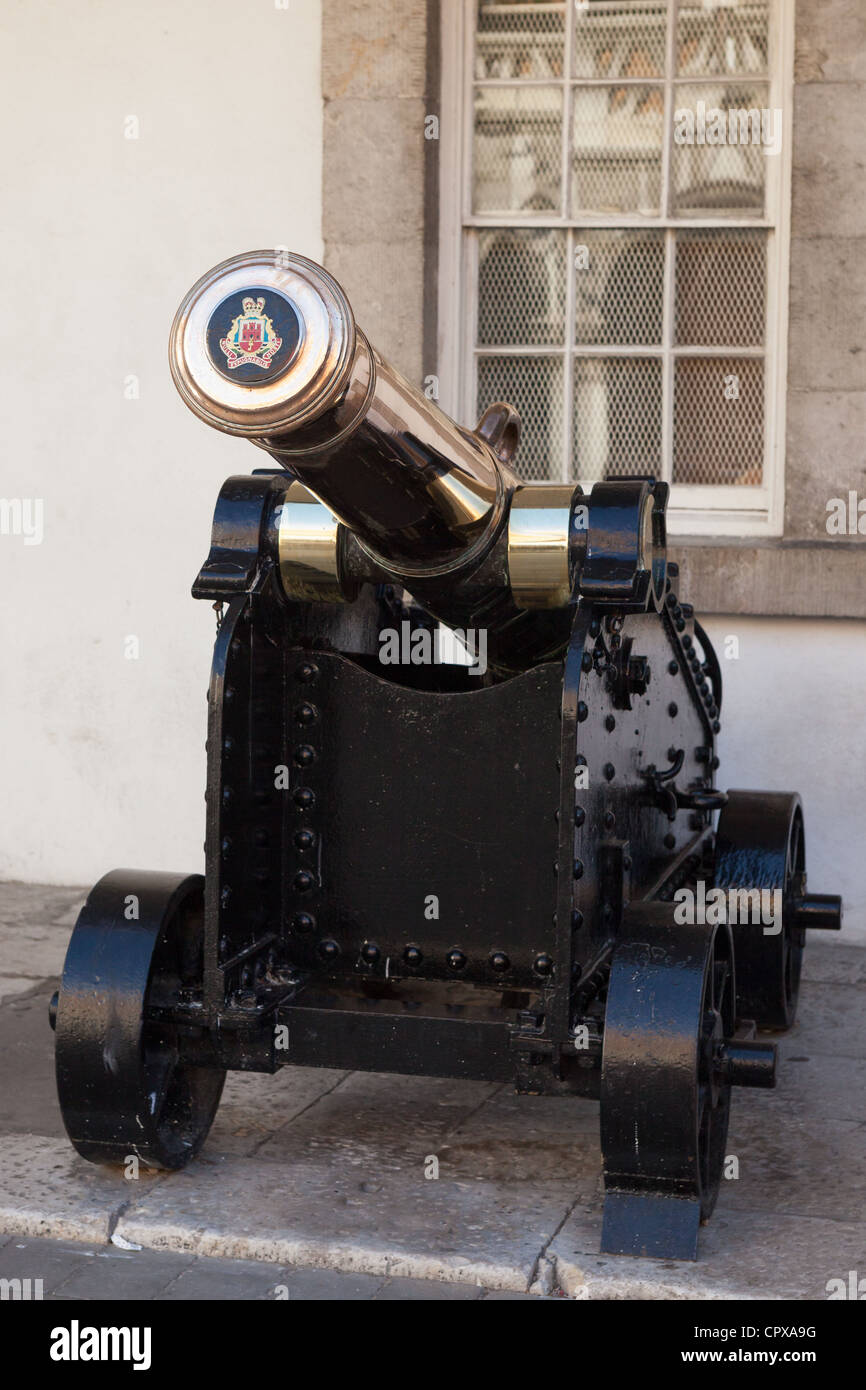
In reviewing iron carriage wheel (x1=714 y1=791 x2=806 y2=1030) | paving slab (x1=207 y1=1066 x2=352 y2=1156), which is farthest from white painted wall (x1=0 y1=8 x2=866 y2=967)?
paving slab (x1=207 y1=1066 x2=352 y2=1156)

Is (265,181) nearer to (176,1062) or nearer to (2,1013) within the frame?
(2,1013)

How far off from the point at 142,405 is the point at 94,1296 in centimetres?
378

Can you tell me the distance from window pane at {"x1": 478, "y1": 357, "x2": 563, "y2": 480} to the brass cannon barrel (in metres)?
2.34

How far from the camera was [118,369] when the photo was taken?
6078 millimetres

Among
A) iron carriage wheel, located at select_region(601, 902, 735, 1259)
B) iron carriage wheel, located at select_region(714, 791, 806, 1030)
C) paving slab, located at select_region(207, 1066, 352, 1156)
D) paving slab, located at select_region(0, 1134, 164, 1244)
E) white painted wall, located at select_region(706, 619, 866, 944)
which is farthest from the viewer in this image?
white painted wall, located at select_region(706, 619, 866, 944)

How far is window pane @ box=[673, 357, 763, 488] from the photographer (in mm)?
5887

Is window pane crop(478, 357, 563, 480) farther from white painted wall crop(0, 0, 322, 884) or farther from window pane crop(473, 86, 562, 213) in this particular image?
white painted wall crop(0, 0, 322, 884)

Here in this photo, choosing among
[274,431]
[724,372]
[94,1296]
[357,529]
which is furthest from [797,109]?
[94,1296]

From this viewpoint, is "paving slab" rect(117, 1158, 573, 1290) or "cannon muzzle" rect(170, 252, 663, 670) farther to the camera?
"paving slab" rect(117, 1158, 573, 1290)

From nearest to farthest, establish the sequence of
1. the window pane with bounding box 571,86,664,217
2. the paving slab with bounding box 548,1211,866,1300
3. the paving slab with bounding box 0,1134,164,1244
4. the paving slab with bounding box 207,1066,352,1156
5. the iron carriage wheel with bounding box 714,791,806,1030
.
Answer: the paving slab with bounding box 548,1211,866,1300 → the paving slab with bounding box 0,1134,164,1244 → the paving slab with bounding box 207,1066,352,1156 → the iron carriage wheel with bounding box 714,791,806,1030 → the window pane with bounding box 571,86,664,217

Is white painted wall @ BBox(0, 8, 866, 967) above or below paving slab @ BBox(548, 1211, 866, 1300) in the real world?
above

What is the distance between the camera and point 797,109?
5.43m

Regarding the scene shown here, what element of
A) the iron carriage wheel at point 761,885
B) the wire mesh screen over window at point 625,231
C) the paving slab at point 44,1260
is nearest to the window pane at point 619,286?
the wire mesh screen over window at point 625,231

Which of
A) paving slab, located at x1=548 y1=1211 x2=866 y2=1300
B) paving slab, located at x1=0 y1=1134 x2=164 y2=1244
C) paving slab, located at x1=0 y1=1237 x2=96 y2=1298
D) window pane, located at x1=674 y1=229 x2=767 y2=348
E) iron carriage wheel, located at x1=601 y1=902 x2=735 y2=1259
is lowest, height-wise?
paving slab, located at x1=0 y1=1237 x2=96 y2=1298
